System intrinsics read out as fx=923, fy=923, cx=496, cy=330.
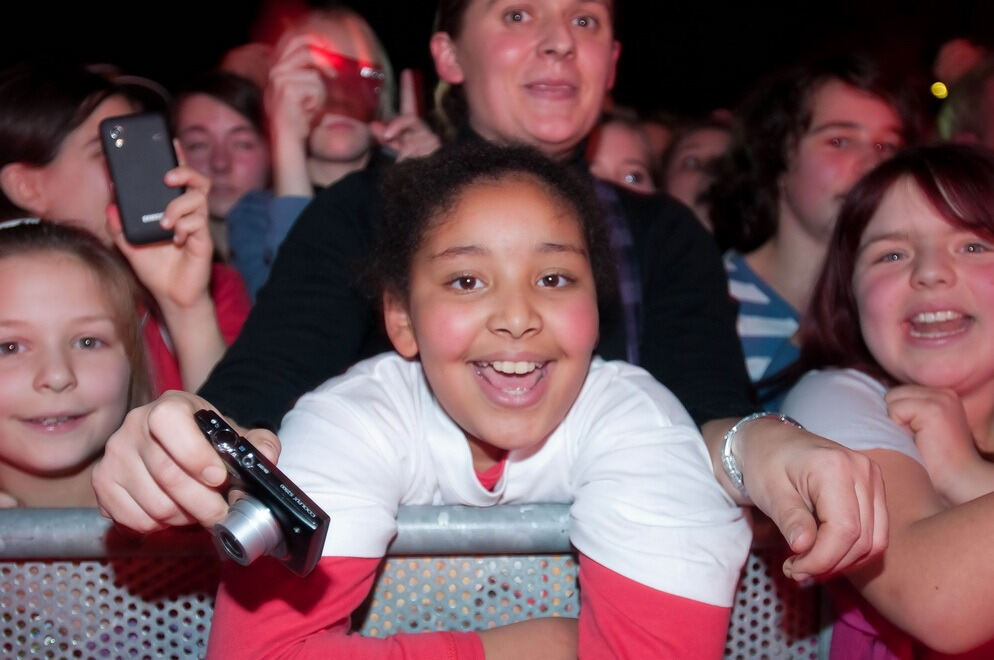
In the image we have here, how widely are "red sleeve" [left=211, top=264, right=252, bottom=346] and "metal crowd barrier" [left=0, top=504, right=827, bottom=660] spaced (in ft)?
3.43

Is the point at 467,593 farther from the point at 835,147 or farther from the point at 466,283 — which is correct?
the point at 835,147

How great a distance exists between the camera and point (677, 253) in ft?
6.15

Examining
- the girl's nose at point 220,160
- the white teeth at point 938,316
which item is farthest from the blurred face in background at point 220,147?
the white teeth at point 938,316

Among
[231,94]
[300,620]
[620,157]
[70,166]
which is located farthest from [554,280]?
[231,94]

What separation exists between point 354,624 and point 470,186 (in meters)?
0.70

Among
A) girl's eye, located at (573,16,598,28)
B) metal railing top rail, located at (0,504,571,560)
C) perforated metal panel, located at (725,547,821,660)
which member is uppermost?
girl's eye, located at (573,16,598,28)

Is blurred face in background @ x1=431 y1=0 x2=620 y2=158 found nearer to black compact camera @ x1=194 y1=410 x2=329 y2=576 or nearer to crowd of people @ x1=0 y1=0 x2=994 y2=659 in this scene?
crowd of people @ x1=0 y1=0 x2=994 y2=659

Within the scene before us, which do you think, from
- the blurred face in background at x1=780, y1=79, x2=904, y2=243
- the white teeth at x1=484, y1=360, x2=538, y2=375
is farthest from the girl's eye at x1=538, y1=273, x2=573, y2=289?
the blurred face in background at x1=780, y1=79, x2=904, y2=243

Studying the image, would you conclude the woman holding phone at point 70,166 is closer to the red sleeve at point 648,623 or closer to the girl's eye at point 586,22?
the girl's eye at point 586,22

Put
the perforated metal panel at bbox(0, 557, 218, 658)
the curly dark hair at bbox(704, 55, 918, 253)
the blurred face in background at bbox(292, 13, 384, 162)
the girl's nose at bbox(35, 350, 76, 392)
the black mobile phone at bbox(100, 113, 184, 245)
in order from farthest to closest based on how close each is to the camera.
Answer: the blurred face in background at bbox(292, 13, 384, 162) < the curly dark hair at bbox(704, 55, 918, 253) < the black mobile phone at bbox(100, 113, 184, 245) < the girl's nose at bbox(35, 350, 76, 392) < the perforated metal panel at bbox(0, 557, 218, 658)

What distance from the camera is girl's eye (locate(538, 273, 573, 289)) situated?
4.79 ft

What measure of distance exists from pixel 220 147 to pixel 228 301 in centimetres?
110

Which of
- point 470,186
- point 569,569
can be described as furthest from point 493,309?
point 569,569

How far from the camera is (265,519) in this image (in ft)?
3.19
